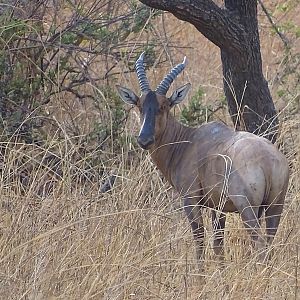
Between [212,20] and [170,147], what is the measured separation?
1.01 meters

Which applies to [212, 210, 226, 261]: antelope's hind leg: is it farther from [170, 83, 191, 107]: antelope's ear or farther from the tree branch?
the tree branch

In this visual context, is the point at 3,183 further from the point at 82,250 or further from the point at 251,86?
the point at 251,86

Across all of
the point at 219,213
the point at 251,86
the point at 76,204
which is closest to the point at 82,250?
the point at 76,204

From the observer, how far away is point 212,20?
24.3 feet

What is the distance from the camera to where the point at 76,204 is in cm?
651

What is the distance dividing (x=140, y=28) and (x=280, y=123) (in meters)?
1.99

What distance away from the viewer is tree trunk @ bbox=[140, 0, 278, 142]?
730 centimetres

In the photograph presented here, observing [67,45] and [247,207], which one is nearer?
[247,207]

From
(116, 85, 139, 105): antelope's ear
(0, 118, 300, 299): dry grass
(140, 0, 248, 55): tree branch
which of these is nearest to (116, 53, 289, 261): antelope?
(116, 85, 139, 105): antelope's ear

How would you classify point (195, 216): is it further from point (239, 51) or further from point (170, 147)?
point (239, 51)

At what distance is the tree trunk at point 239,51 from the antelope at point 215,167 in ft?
1.43

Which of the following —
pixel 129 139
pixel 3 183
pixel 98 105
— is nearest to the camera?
pixel 3 183

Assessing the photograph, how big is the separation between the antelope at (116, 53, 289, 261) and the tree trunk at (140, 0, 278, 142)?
17.1 inches

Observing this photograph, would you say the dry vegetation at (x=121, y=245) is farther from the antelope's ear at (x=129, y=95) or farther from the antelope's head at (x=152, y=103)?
the antelope's ear at (x=129, y=95)
